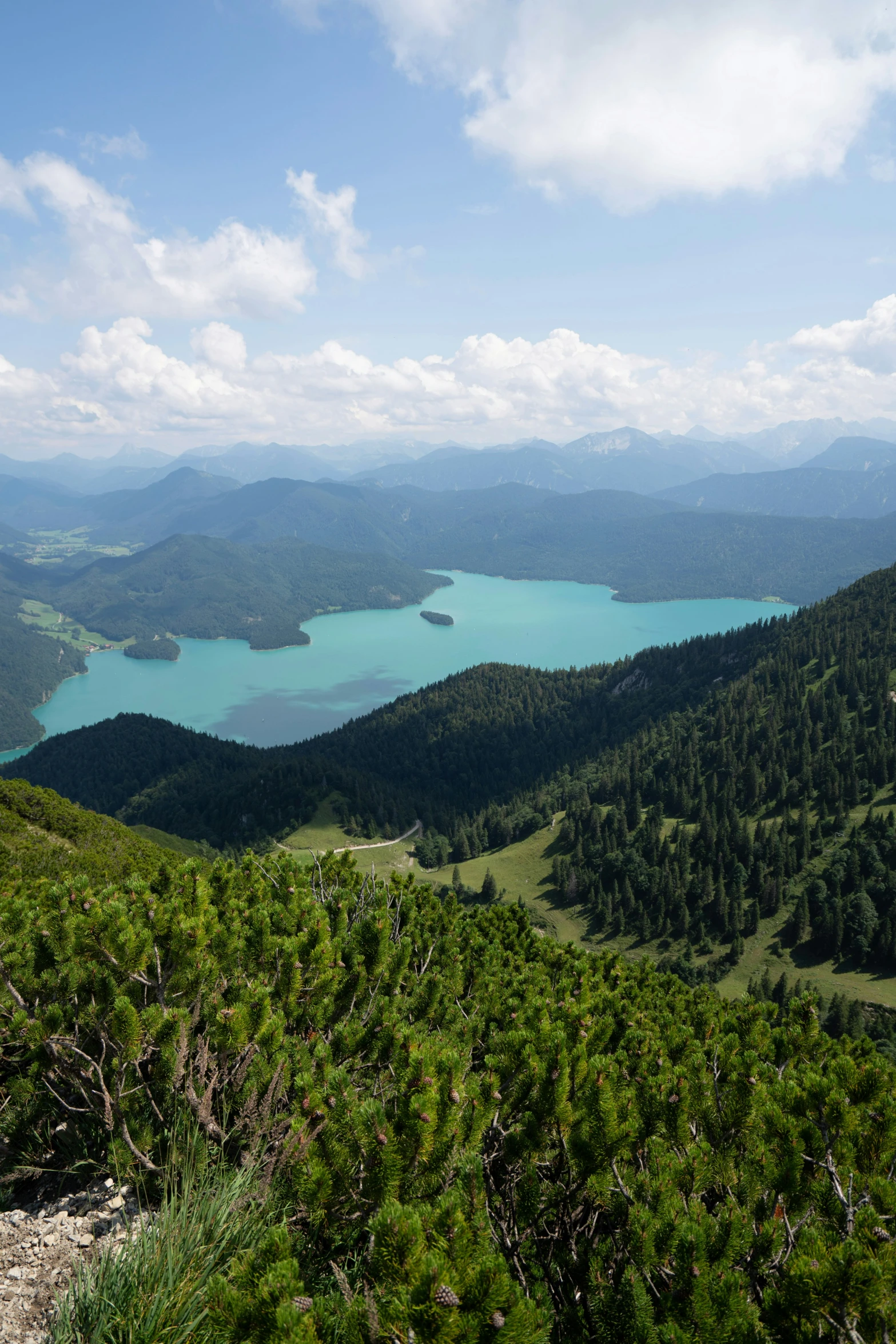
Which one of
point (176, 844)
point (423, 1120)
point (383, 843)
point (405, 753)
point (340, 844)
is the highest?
point (405, 753)

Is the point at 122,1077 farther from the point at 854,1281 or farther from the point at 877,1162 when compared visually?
the point at 877,1162

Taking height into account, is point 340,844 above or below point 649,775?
below

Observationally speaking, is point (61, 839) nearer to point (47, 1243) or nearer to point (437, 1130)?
point (47, 1243)

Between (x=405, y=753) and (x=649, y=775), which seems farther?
(x=405, y=753)

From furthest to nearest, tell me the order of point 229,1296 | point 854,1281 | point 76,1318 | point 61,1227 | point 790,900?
point 790,900
point 61,1227
point 76,1318
point 854,1281
point 229,1296

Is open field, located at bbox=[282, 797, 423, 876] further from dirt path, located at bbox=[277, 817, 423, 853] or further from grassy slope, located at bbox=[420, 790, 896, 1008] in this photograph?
grassy slope, located at bbox=[420, 790, 896, 1008]

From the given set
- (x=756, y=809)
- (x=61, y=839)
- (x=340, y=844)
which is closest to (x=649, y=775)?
(x=756, y=809)

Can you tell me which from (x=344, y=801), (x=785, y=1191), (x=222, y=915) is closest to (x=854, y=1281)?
(x=785, y=1191)

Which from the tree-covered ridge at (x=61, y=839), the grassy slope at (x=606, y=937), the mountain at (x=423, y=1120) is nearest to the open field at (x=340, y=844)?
the grassy slope at (x=606, y=937)

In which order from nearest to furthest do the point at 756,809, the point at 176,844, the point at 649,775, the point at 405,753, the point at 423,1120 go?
the point at 423,1120
the point at 176,844
the point at 756,809
the point at 649,775
the point at 405,753
